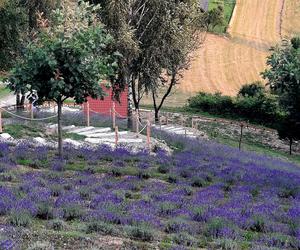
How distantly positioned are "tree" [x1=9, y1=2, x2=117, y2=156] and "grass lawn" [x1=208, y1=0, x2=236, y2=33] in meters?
69.9

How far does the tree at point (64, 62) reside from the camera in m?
16.9

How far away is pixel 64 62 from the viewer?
1716 centimetres

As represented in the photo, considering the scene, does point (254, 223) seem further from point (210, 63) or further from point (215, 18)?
point (215, 18)

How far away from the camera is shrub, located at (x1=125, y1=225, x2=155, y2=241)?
903 cm

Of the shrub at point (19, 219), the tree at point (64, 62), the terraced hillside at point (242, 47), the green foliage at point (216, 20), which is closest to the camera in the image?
the shrub at point (19, 219)

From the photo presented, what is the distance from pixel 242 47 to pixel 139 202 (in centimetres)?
6901

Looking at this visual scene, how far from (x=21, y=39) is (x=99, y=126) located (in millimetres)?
7799

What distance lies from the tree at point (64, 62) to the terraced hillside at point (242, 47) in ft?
129

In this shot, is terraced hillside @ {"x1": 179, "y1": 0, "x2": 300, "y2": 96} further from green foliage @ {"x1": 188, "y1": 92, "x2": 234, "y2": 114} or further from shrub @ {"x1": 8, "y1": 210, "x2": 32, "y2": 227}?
shrub @ {"x1": 8, "y1": 210, "x2": 32, "y2": 227}

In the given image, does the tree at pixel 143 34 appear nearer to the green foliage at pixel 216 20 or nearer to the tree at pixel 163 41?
the tree at pixel 163 41

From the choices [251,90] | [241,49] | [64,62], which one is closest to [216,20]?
[241,49]

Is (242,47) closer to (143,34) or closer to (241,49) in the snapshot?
(241,49)

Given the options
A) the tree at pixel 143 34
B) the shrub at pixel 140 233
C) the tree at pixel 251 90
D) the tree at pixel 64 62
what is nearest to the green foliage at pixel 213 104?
the tree at pixel 251 90

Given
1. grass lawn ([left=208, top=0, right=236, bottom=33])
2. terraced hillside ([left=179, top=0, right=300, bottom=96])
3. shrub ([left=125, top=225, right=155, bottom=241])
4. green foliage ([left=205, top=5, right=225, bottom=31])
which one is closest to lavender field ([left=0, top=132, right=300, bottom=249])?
shrub ([left=125, top=225, right=155, bottom=241])
